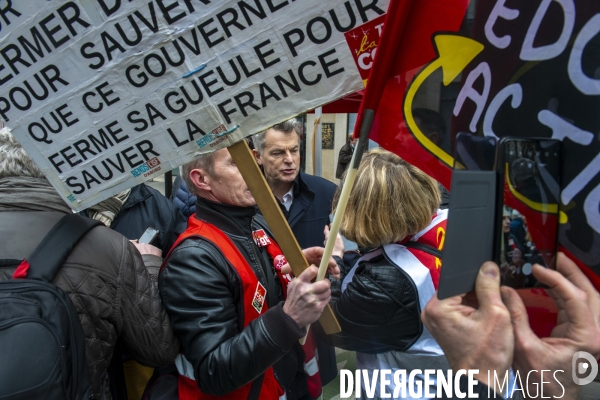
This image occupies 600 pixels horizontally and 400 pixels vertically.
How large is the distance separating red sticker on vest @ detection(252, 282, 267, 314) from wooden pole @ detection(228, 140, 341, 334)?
9.8 inches

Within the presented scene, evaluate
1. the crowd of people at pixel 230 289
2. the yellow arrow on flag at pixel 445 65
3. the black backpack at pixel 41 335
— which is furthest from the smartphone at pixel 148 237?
the yellow arrow on flag at pixel 445 65

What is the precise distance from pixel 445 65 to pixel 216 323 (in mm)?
1099

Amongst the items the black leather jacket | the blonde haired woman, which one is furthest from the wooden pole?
the blonde haired woman

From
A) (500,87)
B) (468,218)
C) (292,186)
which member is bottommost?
(292,186)

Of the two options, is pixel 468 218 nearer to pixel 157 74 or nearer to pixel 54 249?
pixel 157 74

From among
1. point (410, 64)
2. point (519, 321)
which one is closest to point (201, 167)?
point (410, 64)

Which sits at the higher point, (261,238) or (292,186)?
(261,238)

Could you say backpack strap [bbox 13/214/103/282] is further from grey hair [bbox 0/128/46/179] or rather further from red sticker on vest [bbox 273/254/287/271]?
red sticker on vest [bbox 273/254/287/271]

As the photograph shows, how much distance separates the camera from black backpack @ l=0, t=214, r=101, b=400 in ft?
3.72

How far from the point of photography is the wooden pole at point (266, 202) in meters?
1.41

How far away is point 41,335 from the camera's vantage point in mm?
1175

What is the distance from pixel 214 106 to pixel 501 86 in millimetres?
790

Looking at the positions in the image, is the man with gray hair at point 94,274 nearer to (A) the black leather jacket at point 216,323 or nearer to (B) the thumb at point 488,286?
(A) the black leather jacket at point 216,323

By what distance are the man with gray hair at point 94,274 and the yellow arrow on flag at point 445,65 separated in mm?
1025
